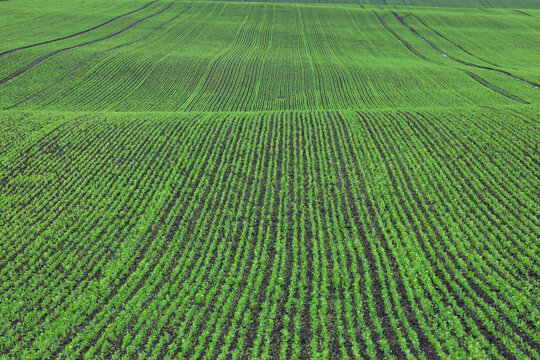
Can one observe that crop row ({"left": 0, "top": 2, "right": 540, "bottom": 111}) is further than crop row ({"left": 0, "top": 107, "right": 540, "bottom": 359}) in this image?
Yes

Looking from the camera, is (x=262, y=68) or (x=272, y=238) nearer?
(x=272, y=238)

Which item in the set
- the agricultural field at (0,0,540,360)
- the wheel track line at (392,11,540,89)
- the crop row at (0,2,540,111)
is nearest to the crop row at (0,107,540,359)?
the agricultural field at (0,0,540,360)

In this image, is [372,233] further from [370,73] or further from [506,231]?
[370,73]

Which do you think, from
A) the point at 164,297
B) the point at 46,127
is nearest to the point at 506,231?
the point at 164,297

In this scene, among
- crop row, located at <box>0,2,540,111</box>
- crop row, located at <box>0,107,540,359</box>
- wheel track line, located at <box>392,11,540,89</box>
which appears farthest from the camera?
wheel track line, located at <box>392,11,540,89</box>

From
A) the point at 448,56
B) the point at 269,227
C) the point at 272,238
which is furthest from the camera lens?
the point at 448,56

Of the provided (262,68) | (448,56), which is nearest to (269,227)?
(262,68)

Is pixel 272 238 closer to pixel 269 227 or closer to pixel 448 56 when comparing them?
pixel 269 227

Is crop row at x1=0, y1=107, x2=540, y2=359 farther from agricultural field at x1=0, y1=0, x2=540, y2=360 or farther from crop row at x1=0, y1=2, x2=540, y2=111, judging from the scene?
crop row at x1=0, y1=2, x2=540, y2=111

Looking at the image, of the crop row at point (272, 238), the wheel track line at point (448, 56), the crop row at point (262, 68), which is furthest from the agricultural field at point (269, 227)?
the wheel track line at point (448, 56)
